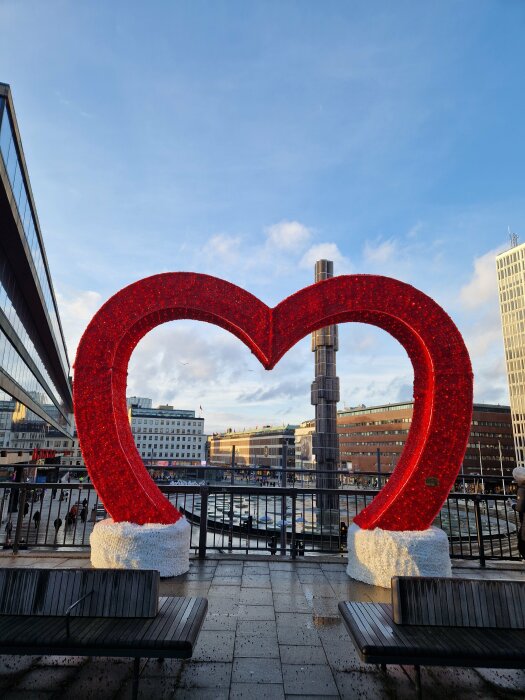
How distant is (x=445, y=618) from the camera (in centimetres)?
332

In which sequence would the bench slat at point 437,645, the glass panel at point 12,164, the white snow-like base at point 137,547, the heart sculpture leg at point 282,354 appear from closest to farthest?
the bench slat at point 437,645, the white snow-like base at point 137,547, the heart sculpture leg at point 282,354, the glass panel at point 12,164

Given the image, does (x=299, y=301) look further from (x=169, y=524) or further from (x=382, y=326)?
(x=169, y=524)

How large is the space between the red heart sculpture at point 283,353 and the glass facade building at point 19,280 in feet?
50.9

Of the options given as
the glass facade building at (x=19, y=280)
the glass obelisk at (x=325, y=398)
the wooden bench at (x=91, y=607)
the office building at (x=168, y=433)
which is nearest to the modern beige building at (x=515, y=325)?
the glass obelisk at (x=325, y=398)

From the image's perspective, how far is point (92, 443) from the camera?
5797 millimetres

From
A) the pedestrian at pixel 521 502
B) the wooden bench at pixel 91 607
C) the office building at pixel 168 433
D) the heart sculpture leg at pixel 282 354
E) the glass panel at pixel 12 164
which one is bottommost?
the wooden bench at pixel 91 607

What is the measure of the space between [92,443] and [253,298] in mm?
2968

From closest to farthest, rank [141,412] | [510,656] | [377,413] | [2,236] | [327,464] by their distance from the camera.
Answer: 1. [510,656]
2. [2,236]
3. [327,464]
4. [377,413]
5. [141,412]

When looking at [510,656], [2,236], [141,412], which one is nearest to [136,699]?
[510,656]

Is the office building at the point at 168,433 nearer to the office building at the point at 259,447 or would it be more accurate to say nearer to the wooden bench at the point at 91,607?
the office building at the point at 259,447

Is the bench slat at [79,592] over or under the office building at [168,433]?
under

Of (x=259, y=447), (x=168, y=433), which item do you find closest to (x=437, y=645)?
(x=168, y=433)

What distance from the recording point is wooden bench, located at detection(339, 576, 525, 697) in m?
3.04

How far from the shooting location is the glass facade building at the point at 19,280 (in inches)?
742
